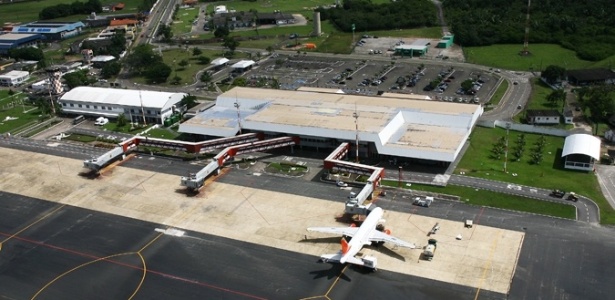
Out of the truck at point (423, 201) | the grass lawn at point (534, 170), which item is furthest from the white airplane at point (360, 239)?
the grass lawn at point (534, 170)

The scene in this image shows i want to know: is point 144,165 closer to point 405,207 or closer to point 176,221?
point 176,221

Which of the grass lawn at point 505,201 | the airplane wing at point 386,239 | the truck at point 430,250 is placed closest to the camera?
the truck at point 430,250

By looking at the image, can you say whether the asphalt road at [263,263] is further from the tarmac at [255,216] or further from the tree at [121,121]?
the tree at [121,121]

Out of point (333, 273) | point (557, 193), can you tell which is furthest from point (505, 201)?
point (333, 273)

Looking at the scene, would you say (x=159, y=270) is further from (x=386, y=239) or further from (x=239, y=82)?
(x=239, y=82)

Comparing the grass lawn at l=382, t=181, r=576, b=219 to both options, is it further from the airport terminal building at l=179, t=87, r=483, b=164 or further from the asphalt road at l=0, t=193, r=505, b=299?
the asphalt road at l=0, t=193, r=505, b=299

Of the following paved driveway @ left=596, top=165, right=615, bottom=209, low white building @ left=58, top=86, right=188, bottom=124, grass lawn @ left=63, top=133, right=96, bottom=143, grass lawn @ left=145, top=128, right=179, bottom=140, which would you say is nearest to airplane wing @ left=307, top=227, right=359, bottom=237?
paved driveway @ left=596, top=165, right=615, bottom=209

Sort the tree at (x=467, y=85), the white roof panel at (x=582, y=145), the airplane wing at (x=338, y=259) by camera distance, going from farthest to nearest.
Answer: the tree at (x=467, y=85), the white roof panel at (x=582, y=145), the airplane wing at (x=338, y=259)
